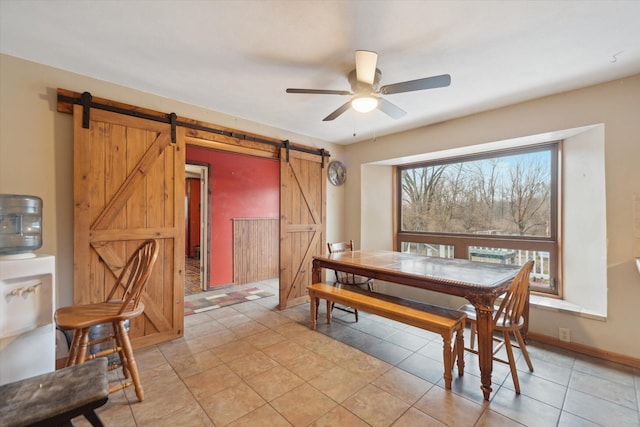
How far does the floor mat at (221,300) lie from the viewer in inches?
150

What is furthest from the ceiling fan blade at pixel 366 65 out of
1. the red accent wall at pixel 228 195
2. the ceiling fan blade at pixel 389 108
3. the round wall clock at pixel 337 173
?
the red accent wall at pixel 228 195

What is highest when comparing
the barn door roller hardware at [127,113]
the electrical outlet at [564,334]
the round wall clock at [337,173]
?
the barn door roller hardware at [127,113]

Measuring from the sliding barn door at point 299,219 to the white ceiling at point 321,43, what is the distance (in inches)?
52.7

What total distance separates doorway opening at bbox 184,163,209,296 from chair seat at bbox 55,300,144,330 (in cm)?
280

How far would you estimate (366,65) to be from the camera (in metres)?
1.86

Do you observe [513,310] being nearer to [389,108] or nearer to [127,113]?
[389,108]

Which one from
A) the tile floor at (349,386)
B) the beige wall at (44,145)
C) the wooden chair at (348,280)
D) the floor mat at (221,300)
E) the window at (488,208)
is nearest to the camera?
the tile floor at (349,386)

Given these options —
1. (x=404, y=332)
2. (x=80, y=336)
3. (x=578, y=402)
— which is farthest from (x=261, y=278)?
(x=578, y=402)

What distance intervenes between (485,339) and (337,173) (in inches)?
131

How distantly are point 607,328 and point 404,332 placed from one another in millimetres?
1761

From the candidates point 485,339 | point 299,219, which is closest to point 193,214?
point 299,219

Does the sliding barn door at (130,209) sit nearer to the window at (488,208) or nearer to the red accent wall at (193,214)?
the window at (488,208)

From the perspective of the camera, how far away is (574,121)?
2.58 metres

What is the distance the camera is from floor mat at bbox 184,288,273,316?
3.81 m
